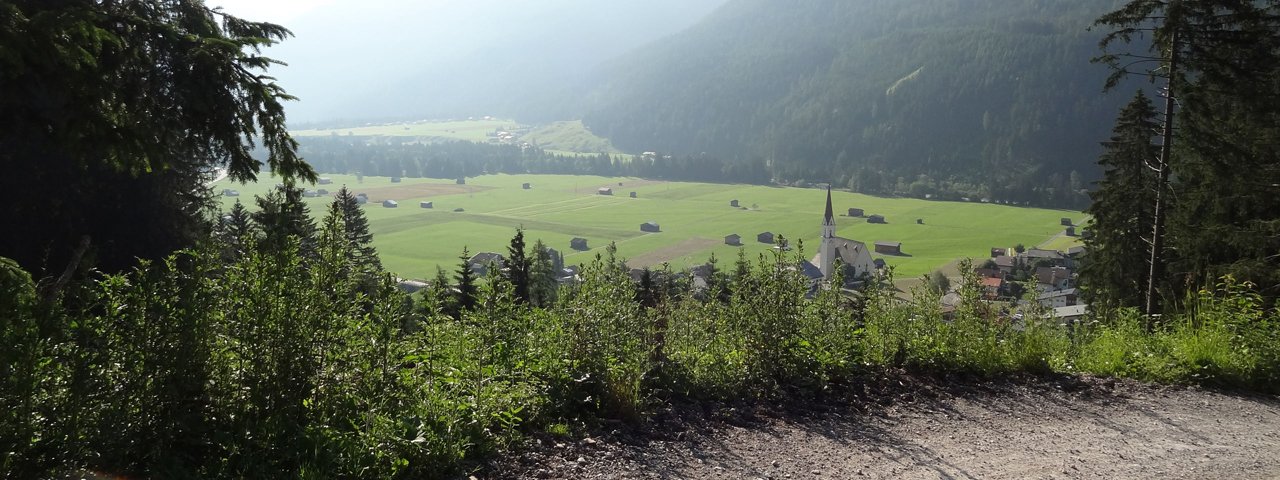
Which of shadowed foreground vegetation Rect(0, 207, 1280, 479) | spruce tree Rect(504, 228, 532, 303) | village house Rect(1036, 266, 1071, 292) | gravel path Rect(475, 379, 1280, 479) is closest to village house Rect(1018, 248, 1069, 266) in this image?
village house Rect(1036, 266, 1071, 292)

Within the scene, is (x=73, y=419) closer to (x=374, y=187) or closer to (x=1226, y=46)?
(x=1226, y=46)

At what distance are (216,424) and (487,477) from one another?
1541 millimetres

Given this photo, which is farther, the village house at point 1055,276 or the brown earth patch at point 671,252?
the brown earth patch at point 671,252

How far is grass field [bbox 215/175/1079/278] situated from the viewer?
263 feet

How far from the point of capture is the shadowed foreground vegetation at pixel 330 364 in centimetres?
393

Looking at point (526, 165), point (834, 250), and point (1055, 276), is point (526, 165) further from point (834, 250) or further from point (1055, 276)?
point (1055, 276)

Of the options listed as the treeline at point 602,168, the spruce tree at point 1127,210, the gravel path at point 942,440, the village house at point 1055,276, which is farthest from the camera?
the treeline at point 602,168

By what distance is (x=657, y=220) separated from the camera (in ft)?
350

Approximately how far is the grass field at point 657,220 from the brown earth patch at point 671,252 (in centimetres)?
12

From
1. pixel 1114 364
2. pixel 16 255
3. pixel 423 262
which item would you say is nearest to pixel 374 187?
pixel 423 262

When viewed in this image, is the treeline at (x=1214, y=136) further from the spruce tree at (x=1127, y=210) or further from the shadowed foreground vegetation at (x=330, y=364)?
the shadowed foreground vegetation at (x=330, y=364)

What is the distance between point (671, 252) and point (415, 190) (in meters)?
67.7

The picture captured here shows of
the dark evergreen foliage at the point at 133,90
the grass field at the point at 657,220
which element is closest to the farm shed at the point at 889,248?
the grass field at the point at 657,220

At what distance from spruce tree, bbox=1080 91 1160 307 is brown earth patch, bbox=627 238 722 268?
161 feet
